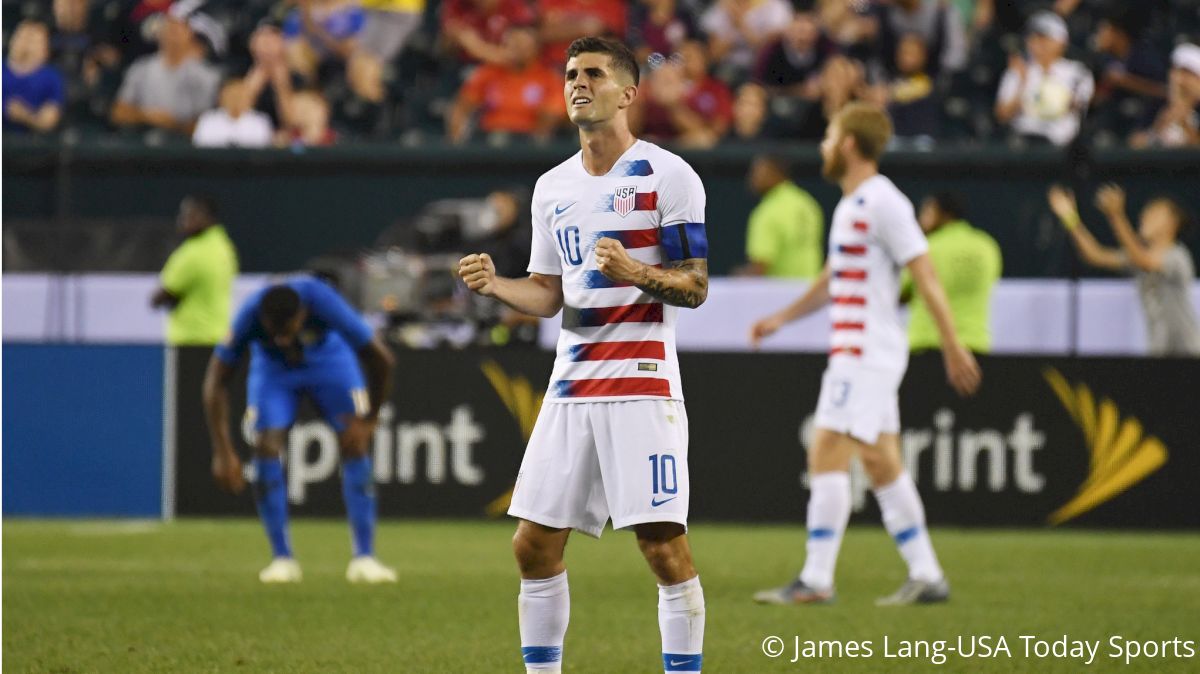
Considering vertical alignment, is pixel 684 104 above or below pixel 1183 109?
above

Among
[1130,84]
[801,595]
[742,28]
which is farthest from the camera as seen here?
[742,28]

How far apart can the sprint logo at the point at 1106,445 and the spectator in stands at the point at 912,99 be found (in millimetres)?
3052

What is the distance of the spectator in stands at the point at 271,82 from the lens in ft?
55.2

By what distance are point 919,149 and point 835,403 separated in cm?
578

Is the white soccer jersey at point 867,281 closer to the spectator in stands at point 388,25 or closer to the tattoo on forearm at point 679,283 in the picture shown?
the tattoo on forearm at point 679,283

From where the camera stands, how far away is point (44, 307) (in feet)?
47.3

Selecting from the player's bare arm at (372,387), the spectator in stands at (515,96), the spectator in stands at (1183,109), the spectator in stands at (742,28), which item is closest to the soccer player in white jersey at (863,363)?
the player's bare arm at (372,387)

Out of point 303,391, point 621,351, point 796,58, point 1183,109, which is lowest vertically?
point 303,391

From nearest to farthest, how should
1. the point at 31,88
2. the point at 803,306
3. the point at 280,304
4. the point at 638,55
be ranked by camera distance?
the point at 803,306
the point at 280,304
the point at 31,88
the point at 638,55

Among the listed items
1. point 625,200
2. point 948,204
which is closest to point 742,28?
point 948,204

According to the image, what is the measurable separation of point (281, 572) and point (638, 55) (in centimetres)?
837

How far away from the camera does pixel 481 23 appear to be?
1762 centimetres

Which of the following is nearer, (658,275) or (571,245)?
(658,275)

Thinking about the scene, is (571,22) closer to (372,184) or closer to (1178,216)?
(372,184)
